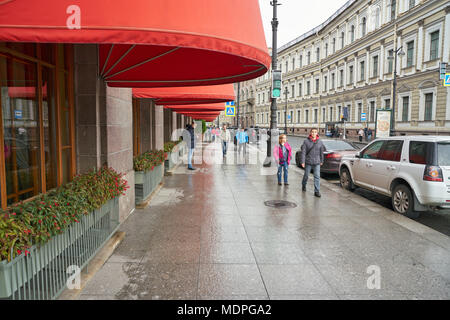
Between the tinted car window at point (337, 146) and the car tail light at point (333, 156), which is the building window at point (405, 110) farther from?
the car tail light at point (333, 156)

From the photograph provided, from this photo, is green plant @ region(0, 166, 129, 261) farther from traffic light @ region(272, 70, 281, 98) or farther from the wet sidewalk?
traffic light @ region(272, 70, 281, 98)

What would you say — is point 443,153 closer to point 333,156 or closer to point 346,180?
point 346,180

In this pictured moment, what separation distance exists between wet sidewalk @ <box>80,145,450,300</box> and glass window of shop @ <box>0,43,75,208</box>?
1.46 metres

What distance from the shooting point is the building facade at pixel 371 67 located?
28.9 m

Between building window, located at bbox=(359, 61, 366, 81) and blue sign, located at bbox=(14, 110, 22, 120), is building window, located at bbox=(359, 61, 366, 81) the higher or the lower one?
the higher one

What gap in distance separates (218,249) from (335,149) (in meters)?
8.99

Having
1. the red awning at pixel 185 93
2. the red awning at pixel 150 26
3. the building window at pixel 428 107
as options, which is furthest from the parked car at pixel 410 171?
the building window at pixel 428 107

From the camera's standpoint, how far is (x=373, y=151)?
29.0 feet

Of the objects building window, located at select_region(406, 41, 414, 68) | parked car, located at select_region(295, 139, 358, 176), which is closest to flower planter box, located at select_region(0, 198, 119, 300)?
parked car, located at select_region(295, 139, 358, 176)

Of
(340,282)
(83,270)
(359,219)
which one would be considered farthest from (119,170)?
(359,219)

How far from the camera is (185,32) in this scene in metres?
3.35

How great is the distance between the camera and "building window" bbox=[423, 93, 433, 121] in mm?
29528

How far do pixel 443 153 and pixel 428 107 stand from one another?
27.4 meters

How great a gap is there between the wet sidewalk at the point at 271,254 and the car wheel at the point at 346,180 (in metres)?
1.57
